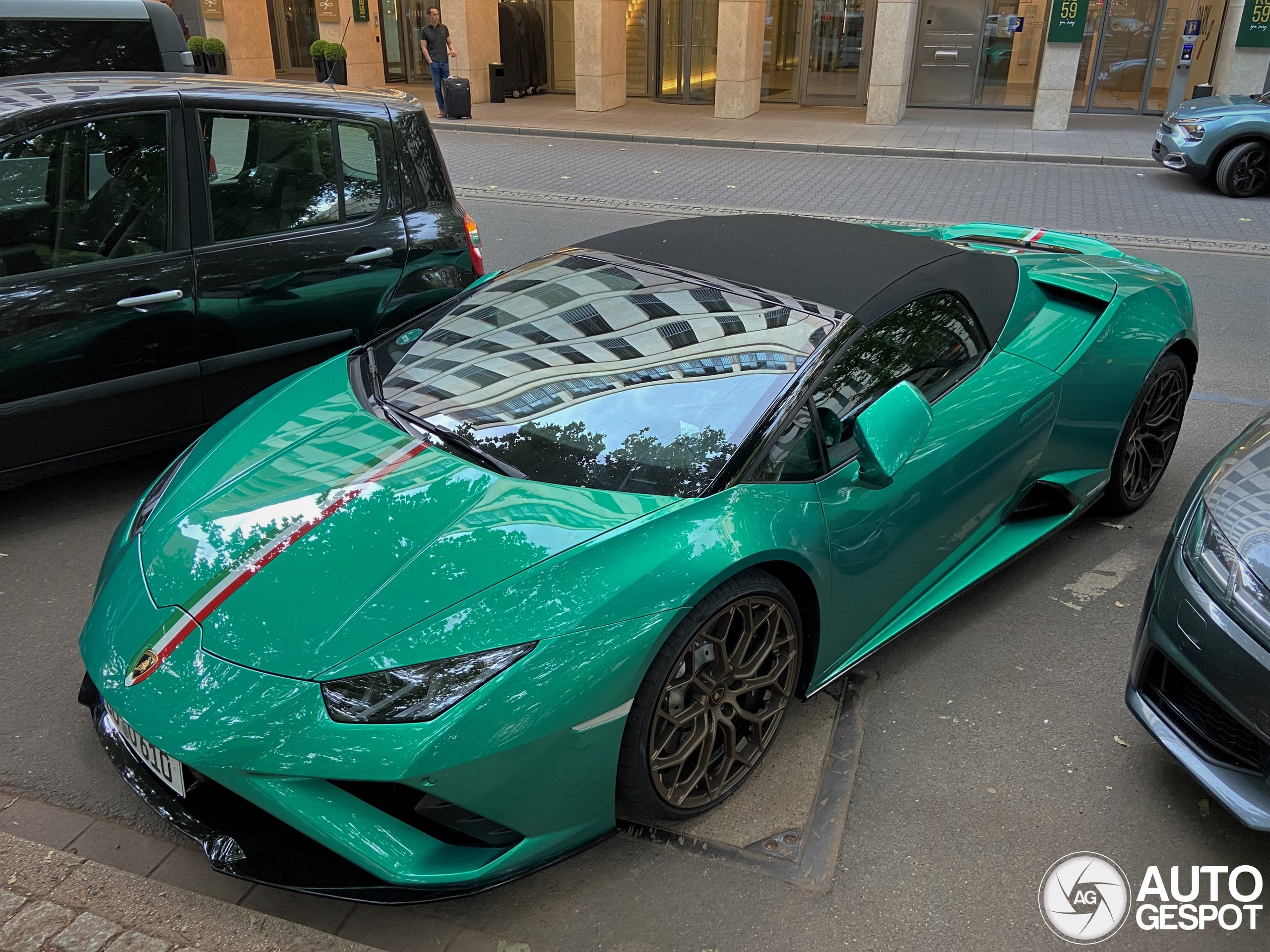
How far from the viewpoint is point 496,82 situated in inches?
756

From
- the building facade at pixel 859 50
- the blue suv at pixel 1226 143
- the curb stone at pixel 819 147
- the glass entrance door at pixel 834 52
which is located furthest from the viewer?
the glass entrance door at pixel 834 52

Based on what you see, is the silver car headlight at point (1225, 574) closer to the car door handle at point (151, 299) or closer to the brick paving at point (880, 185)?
the car door handle at point (151, 299)

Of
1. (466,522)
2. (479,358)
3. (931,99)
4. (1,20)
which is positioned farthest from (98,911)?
(931,99)

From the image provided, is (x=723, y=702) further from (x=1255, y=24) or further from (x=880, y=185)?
(x=1255, y=24)

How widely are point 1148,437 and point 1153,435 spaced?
0.05 m

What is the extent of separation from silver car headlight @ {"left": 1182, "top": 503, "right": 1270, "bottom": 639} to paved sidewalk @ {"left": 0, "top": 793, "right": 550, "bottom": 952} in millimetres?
1921

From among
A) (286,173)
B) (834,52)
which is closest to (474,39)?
(834,52)

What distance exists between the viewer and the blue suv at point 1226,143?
36.6 feet

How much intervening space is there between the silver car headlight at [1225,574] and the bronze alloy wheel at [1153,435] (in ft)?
4.93

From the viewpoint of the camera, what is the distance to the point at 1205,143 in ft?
37.5

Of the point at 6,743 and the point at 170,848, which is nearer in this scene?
the point at 170,848

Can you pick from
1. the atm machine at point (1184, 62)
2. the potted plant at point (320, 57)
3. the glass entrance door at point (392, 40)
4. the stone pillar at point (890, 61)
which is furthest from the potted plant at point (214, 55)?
the atm machine at point (1184, 62)

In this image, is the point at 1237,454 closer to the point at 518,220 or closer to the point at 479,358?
the point at 479,358

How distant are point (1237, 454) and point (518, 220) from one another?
783 centimetres
